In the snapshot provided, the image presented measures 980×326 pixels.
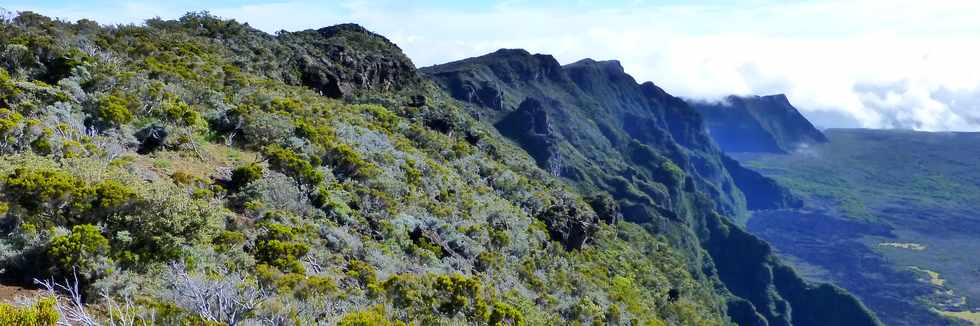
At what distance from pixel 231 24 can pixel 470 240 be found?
147 ft

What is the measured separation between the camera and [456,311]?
19156 mm

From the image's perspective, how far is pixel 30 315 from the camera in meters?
9.65

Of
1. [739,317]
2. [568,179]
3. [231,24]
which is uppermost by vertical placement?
[231,24]

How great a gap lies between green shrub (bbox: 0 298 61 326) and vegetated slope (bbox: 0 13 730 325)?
0.23 feet

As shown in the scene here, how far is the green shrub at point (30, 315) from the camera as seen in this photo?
9500mm

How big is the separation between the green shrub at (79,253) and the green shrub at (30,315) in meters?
2.89

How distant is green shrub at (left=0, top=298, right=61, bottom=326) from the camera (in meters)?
9.50

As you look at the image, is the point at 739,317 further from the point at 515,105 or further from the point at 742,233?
the point at 515,105

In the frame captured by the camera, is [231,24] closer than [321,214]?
No

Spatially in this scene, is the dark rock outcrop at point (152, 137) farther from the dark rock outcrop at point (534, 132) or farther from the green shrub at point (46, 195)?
the dark rock outcrop at point (534, 132)

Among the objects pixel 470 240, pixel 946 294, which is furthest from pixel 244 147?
pixel 946 294

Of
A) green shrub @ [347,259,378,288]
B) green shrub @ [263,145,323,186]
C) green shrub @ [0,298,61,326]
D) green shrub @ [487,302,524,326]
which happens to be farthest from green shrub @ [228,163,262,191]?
green shrub @ [0,298,61,326]

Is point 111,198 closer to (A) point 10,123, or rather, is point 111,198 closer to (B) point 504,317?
(A) point 10,123

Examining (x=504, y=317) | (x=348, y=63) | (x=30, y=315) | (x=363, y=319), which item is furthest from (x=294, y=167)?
(x=348, y=63)
